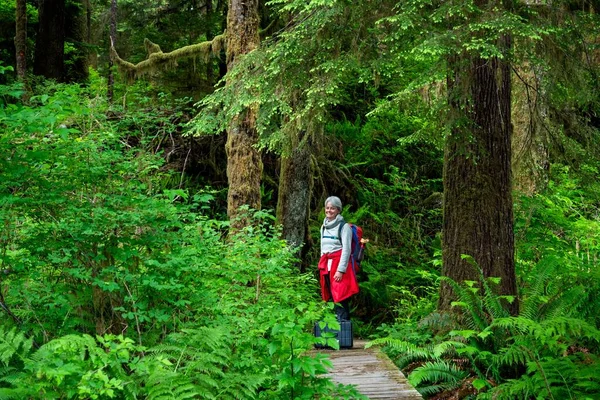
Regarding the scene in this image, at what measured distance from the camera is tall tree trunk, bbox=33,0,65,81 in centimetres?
1784

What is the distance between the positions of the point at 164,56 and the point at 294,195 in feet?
19.2

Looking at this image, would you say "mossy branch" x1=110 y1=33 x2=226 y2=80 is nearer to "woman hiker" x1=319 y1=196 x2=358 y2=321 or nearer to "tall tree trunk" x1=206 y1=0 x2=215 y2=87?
"tall tree trunk" x1=206 y1=0 x2=215 y2=87

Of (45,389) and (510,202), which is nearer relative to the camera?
(45,389)

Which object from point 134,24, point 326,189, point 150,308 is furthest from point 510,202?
point 134,24

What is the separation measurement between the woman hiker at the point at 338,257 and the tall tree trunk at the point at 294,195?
4.54 metres

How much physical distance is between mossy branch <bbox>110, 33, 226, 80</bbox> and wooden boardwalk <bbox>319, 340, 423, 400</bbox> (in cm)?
860

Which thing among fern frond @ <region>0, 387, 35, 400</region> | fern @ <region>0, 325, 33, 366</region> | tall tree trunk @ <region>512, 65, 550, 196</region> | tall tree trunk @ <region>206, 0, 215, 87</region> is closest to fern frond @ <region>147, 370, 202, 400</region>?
fern frond @ <region>0, 387, 35, 400</region>

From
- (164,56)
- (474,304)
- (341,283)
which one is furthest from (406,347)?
(164,56)

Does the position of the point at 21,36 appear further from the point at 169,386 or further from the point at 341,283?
the point at 169,386

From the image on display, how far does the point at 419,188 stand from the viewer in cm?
1711

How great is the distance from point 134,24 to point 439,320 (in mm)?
17958

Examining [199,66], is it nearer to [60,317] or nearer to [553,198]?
[553,198]

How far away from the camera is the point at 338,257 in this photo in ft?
28.1

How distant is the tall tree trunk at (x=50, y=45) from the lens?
17.8m
